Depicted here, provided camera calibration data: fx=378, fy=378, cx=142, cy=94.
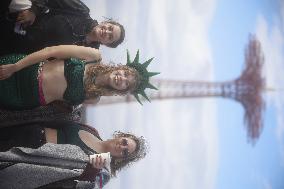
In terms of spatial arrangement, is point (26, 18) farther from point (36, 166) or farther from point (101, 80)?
point (36, 166)

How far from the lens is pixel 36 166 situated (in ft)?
5.17

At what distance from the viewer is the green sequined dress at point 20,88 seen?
177cm

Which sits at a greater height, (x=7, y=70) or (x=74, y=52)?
(x=74, y=52)

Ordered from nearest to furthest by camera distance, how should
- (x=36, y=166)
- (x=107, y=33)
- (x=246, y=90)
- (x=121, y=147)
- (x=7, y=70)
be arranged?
(x=36, y=166)
(x=7, y=70)
(x=121, y=147)
(x=107, y=33)
(x=246, y=90)

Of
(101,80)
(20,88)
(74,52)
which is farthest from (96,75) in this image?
(20,88)

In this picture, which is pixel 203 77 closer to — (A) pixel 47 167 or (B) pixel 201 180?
(B) pixel 201 180

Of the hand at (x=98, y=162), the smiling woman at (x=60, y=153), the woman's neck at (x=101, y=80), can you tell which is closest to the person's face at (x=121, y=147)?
the smiling woman at (x=60, y=153)

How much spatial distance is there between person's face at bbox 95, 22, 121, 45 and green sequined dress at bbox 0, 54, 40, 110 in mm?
360

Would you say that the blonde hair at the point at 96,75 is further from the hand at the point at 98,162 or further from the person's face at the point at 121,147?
the hand at the point at 98,162

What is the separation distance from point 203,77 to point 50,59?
140cm

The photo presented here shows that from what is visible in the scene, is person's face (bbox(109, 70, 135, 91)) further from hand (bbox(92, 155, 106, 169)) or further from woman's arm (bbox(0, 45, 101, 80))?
hand (bbox(92, 155, 106, 169))

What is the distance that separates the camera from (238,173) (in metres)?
2.96

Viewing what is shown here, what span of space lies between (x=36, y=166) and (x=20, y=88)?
41 cm

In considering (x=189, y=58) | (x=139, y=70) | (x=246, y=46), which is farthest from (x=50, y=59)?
(x=246, y=46)
